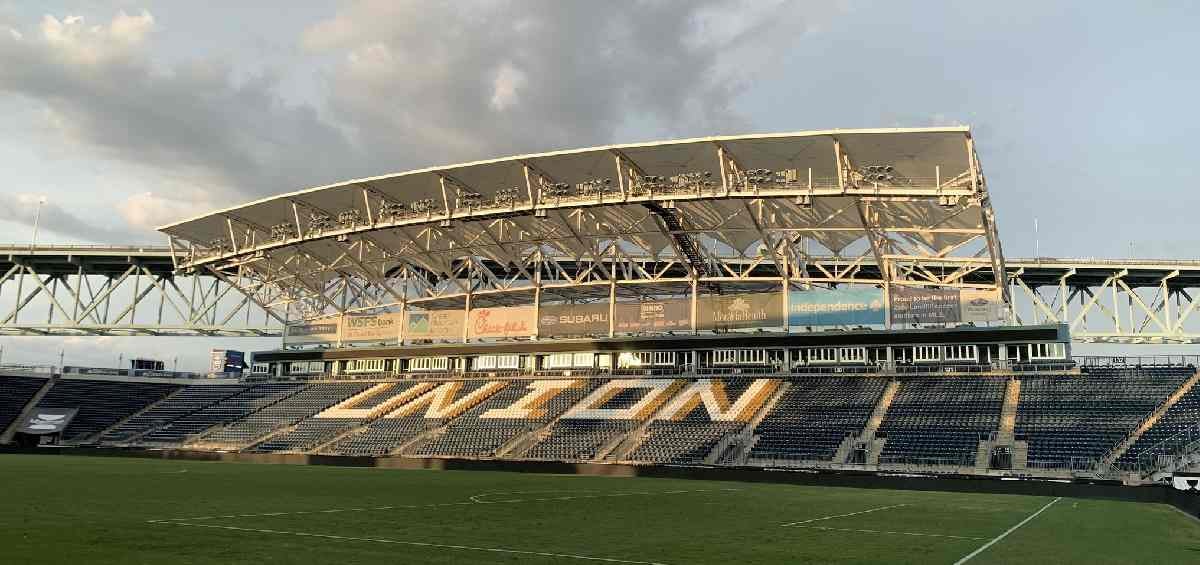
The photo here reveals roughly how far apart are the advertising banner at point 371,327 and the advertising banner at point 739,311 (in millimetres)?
26665

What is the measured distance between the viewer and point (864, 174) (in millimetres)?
39406

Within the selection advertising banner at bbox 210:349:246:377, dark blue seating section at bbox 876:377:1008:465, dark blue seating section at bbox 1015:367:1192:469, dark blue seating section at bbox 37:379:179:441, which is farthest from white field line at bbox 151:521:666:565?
advertising banner at bbox 210:349:246:377

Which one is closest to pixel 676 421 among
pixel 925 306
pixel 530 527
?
pixel 925 306

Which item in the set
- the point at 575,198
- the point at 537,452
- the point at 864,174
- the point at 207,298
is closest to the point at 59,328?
the point at 207,298

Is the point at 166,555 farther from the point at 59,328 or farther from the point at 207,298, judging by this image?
the point at 59,328

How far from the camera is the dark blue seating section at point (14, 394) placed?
212ft

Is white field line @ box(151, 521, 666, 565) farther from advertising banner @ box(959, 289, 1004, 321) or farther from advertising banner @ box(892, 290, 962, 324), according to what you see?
advertising banner @ box(959, 289, 1004, 321)

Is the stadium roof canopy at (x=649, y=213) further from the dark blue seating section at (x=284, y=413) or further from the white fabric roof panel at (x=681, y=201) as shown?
the dark blue seating section at (x=284, y=413)

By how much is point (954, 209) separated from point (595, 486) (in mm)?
23018

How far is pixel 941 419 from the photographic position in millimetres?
45906

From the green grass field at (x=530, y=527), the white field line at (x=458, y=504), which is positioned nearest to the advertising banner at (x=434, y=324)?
the green grass field at (x=530, y=527)

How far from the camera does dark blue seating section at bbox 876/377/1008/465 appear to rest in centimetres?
4238

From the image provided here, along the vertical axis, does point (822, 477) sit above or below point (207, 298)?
below

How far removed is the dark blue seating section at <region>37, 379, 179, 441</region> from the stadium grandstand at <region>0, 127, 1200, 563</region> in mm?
240
